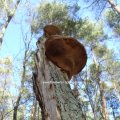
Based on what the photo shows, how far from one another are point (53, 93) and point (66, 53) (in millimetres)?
284

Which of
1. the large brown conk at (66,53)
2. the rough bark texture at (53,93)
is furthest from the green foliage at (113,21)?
the rough bark texture at (53,93)

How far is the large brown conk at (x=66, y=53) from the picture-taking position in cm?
124

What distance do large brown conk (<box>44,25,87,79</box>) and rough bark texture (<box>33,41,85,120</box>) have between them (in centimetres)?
3

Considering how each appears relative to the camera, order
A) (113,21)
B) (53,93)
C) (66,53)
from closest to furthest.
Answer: (53,93), (66,53), (113,21)

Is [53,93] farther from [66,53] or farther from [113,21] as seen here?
[113,21]

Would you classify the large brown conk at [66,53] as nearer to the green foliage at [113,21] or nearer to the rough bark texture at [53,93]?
the rough bark texture at [53,93]

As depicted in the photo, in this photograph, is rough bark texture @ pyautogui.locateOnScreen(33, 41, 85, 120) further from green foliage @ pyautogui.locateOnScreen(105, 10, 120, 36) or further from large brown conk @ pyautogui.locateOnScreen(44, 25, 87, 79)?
green foliage @ pyautogui.locateOnScreen(105, 10, 120, 36)

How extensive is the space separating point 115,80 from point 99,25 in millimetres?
3890

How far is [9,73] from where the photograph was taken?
10.4 meters

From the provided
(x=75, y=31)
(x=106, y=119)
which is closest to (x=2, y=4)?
(x=75, y=31)

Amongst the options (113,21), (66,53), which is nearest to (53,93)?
(66,53)

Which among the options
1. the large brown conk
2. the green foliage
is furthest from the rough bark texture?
the green foliage

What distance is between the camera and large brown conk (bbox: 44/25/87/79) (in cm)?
124

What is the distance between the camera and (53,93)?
1.05 meters
